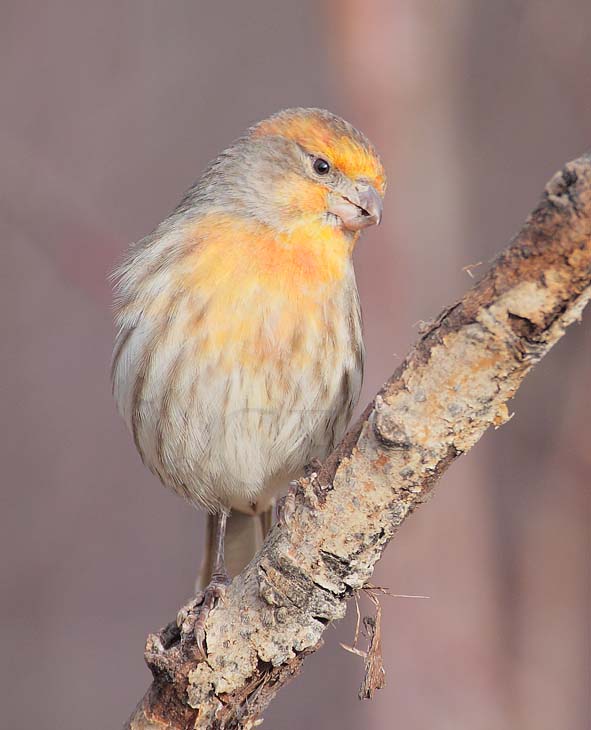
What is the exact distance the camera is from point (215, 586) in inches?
154

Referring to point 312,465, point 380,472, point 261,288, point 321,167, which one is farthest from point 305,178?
point 380,472

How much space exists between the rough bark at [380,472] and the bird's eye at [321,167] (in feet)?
5.37

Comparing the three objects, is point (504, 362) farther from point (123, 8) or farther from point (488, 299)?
point (123, 8)

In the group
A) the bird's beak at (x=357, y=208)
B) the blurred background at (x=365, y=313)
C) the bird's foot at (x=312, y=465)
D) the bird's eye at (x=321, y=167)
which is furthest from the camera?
the blurred background at (x=365, y=313)

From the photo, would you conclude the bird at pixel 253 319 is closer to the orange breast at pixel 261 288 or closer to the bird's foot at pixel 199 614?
the orange breast at pixel 261 288

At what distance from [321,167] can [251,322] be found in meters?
0.81

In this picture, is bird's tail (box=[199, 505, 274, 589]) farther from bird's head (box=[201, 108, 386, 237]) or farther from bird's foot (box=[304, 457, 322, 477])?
bird's head (box=[201, 108, 386, 237])

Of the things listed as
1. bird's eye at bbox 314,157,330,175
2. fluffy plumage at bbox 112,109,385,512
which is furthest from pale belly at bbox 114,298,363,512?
bird's eye at bbox 314,157,330,175

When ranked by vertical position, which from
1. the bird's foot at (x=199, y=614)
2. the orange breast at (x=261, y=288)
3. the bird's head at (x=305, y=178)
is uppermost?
the bird's head at (x=305, y=178)

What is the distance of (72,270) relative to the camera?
6.35 m

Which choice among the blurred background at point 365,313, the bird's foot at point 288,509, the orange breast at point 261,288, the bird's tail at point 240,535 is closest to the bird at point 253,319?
the orange breast at point 261,288

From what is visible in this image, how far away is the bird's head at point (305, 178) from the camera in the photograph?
170 inches

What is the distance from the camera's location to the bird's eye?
4414mm

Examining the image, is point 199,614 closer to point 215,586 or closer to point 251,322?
point 215,586
